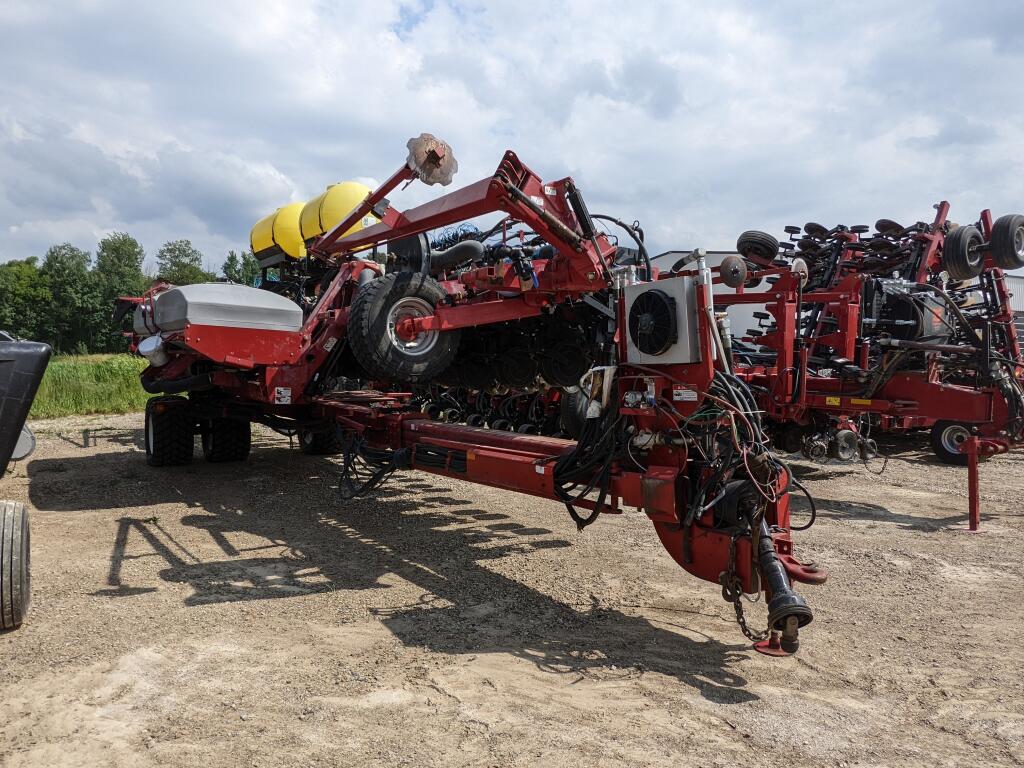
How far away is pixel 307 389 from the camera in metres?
6.72

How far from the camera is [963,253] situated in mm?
7902

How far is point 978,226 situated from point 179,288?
26.9 ft

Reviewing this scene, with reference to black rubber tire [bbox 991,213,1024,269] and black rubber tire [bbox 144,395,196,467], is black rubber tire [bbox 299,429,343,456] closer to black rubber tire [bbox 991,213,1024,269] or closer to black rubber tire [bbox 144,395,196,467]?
black rubber tire [bbox 144,395,196,467]

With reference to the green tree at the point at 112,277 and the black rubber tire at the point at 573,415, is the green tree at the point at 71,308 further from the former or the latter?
the black rubber tire at the point at 573,415

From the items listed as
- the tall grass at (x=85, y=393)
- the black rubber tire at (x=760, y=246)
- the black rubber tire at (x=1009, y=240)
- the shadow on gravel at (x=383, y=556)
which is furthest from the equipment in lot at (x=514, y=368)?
the tall grass at (x=85, y=393)

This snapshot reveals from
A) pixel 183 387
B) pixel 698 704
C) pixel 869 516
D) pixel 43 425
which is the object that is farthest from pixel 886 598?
pixel 43 425

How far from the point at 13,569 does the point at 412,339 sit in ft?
10.2

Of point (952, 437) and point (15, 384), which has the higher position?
point (15, 384)

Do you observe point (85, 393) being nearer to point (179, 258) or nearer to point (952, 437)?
point (952, 437)

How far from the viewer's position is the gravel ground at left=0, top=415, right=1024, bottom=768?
2695 millimetres

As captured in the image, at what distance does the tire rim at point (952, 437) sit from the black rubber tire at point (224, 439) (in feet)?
29.1

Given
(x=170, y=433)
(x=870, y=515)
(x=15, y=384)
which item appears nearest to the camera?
(x=15, y=384)

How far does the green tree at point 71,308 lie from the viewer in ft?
167

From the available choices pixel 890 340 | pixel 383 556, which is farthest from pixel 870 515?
pixel 383 556
